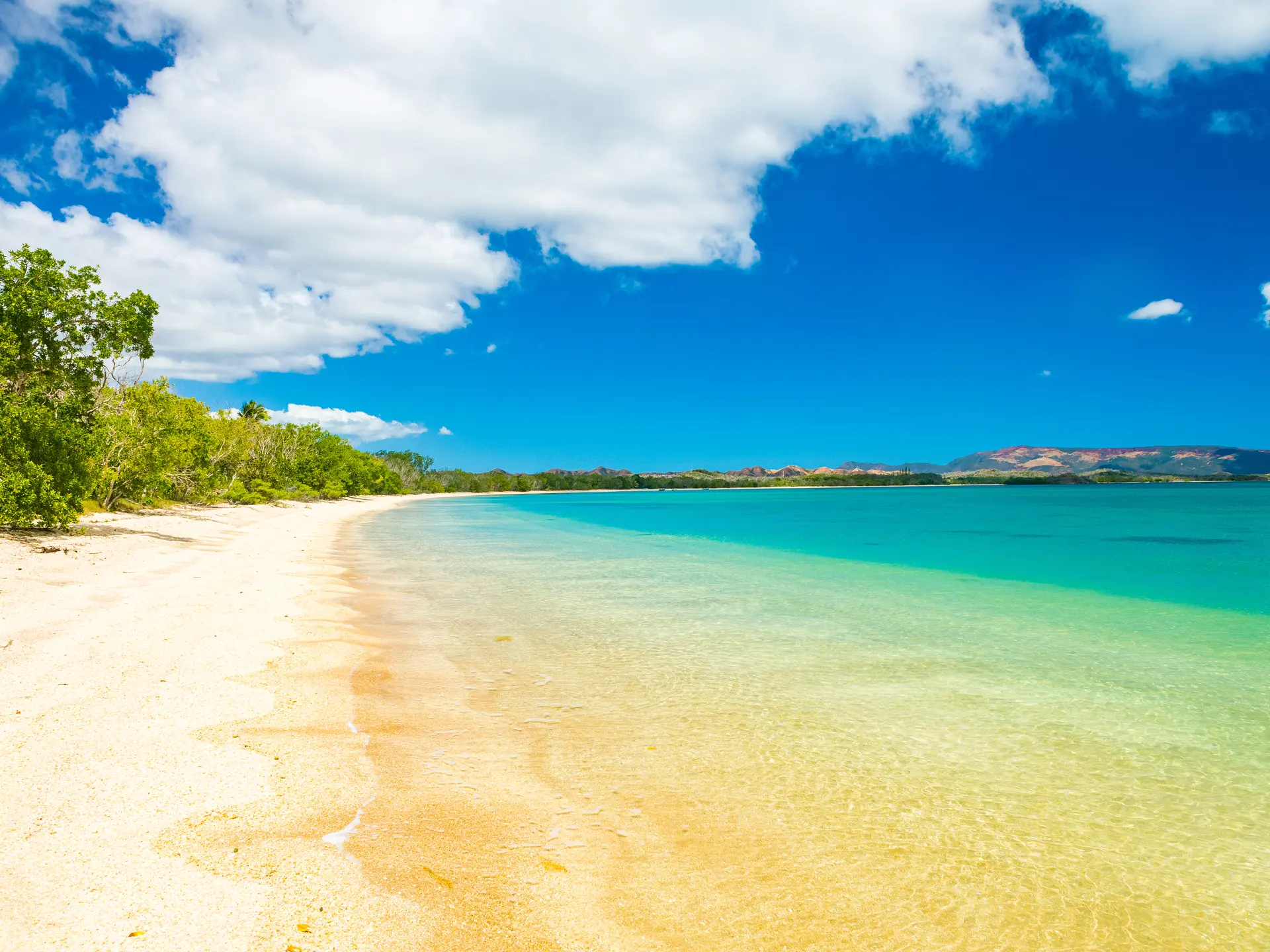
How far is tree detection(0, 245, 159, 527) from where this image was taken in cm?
1742

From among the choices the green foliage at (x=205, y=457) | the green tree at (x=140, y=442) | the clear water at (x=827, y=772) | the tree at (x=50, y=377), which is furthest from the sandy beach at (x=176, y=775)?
the green tree at (x=140, y=442)

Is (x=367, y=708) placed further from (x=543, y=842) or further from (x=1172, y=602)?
(x=1172, y=602)

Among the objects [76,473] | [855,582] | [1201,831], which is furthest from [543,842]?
[76,473]

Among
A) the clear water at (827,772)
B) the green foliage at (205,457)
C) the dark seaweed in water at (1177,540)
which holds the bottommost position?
the clear water at (827,772)

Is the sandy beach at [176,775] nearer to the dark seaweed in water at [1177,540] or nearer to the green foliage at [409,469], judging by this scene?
the dark seaweed in water at [1177,540]

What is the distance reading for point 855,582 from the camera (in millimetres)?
19844

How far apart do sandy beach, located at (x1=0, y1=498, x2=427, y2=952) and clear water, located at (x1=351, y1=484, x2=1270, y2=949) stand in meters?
0.50

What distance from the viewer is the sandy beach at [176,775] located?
3.58 m

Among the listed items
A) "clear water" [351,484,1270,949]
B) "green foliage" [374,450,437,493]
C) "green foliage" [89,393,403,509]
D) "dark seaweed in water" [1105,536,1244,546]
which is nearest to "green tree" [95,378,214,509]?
"green foliage" [89,393,403,509]

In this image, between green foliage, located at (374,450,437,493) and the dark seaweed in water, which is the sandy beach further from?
green foliage, located at (374,450,437,493)

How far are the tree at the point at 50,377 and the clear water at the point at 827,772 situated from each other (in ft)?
35.4

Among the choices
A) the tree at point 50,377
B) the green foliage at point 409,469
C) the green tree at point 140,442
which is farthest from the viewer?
the green foliage at point 409,469

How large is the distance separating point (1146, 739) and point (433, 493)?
173m

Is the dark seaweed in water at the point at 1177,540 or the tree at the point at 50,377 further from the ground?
the tree at the point at 50,377
